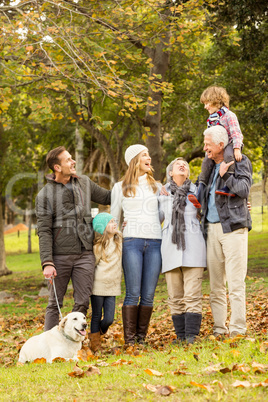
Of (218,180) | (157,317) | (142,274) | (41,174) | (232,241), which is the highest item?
(41,174)

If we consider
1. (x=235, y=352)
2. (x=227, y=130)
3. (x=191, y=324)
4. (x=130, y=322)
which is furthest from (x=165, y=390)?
(x=227, y=130)

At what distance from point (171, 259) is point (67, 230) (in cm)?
133

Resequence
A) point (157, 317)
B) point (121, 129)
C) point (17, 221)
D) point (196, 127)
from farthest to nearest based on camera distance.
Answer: point (17, 221), point (121, 129), point (196, 127), point (157, 317)

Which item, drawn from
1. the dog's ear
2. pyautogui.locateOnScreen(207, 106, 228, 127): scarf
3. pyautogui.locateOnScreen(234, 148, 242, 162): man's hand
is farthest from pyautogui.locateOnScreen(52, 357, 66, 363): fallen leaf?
pyautogui.locateOnScreen(207, 106, 228, 127): scarf

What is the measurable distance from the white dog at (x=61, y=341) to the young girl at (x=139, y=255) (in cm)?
71

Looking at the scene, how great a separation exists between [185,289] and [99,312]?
1.20m

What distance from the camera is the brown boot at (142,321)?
6023mm

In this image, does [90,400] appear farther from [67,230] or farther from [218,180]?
[218,180]

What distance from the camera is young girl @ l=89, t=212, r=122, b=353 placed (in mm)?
6078

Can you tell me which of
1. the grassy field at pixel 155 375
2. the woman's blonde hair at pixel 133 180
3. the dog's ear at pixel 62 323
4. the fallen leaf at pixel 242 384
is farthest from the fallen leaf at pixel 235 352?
the woman's blonde hair at pixel 133 180

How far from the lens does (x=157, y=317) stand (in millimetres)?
9203

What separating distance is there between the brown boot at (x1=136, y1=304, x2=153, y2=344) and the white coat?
0.56 metres

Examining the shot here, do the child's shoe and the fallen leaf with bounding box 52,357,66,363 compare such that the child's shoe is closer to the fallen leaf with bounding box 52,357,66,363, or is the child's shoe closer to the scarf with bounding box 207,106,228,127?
the scarf with bounding box 207,106,228,127

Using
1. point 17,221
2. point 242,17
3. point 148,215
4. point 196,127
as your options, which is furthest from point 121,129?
point 17,221
